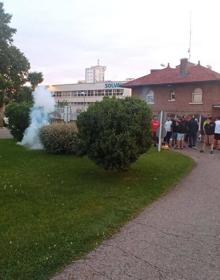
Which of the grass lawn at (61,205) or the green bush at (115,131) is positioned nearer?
the grass lawn at (61,205)

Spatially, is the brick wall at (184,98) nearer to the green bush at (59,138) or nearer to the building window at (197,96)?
the building window at (197,96)

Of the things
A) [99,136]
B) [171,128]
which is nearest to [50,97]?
[171,128]

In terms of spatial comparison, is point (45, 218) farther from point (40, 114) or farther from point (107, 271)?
point (40, 114)

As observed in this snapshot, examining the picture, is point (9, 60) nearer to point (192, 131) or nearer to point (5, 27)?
point (5, 27)

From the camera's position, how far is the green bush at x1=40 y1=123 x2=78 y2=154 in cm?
1806

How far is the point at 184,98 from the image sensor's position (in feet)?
136

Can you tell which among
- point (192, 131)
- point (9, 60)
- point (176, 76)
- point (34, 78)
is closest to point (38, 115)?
point (192, 131)

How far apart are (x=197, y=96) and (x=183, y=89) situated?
160cm

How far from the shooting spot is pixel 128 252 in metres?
6.39

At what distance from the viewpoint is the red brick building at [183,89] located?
130 feet

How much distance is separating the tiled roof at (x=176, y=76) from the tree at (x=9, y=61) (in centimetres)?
1280

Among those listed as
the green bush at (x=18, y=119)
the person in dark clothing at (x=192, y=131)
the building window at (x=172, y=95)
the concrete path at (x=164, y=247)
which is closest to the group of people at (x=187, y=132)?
the person in dark clothing at (x=192, y=131)

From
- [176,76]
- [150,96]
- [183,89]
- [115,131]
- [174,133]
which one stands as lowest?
[174,133]

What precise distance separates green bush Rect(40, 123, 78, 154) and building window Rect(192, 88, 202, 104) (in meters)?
24.0
